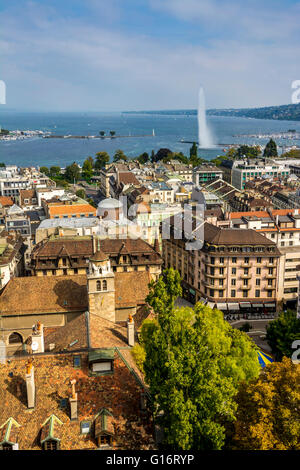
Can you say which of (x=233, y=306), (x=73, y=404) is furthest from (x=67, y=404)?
(x=233, y=306)

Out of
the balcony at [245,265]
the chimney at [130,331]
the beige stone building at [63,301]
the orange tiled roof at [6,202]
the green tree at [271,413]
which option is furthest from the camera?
the orange tiled roof at [6,202]

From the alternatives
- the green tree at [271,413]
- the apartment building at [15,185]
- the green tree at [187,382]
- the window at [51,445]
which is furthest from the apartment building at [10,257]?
the apartment building at [15,185]

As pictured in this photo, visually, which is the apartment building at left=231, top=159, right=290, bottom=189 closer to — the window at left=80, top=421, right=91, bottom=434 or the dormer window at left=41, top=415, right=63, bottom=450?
the window at left=80, top=421, right=91, bottom=434

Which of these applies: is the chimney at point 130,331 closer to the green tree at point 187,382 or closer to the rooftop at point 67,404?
the rooftop at point 67,404

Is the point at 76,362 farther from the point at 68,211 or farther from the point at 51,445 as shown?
the point at 68,211

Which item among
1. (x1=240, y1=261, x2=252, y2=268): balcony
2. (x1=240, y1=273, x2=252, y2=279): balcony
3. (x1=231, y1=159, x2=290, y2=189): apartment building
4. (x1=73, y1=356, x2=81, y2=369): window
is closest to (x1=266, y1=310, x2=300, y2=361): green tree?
(x1=240, y1=273, x2=252, y2=279): balcony
